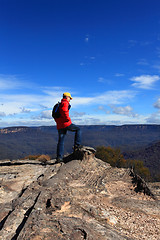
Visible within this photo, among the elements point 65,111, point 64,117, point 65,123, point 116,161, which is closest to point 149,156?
point 116,161

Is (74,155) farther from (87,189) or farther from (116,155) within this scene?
(116,155)

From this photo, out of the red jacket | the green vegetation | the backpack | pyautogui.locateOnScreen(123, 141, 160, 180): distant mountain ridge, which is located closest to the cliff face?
the red jacket

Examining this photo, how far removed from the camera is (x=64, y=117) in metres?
9.66

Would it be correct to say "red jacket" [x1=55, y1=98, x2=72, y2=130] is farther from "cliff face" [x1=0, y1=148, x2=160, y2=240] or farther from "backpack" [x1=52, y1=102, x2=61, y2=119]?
"cliff face" [x1=0, y1=148, x2=160, y2=240]

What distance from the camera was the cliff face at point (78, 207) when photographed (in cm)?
366

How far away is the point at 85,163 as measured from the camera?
30.5 ft

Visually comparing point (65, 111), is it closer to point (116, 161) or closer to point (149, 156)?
point (116, 161)

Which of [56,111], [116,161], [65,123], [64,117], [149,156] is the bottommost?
[149,156]

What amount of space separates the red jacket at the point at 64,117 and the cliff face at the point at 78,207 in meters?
2.38

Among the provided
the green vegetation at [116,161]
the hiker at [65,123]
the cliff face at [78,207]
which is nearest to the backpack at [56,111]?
the hiker at [65,123]

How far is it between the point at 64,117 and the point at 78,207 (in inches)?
214

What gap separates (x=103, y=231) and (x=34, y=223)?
4.54 feet

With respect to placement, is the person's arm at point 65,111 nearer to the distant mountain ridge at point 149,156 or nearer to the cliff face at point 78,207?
the cliff face at point 78,207

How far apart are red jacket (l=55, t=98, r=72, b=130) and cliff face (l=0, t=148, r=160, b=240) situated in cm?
238
